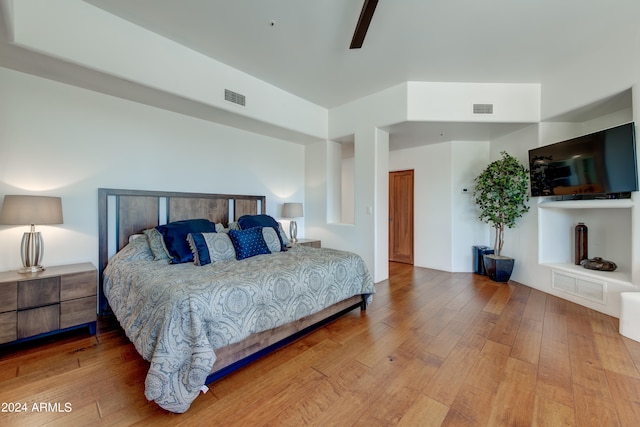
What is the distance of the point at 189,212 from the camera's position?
3.52 m

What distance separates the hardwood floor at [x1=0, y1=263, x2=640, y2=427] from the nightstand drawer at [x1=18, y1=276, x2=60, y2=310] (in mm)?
402

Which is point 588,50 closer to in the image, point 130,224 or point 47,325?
point 130,224

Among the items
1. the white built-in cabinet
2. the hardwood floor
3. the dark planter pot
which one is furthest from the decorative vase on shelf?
the hardwood floor

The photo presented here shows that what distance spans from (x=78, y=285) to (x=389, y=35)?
3852 millimetres

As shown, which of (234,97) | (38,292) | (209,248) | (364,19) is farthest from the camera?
(234,97)

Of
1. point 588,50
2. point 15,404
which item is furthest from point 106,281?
point 588,50

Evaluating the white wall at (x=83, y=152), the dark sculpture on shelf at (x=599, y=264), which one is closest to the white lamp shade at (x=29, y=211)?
the white wall at (x=83, y=152)

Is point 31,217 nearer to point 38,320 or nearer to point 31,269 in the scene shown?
point 31,269

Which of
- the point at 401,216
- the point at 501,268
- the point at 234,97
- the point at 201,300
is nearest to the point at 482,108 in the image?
the point at 501,268

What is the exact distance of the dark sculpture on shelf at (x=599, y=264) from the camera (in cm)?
319

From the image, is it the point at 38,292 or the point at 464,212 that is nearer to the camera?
the point at 38,292

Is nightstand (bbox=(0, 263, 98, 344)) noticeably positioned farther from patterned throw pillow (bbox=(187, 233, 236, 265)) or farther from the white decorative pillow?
the white decorative pillow

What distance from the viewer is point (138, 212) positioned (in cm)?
311

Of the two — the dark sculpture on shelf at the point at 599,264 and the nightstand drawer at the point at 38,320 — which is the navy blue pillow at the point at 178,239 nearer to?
the nightstand drawer at the point at 38,320
